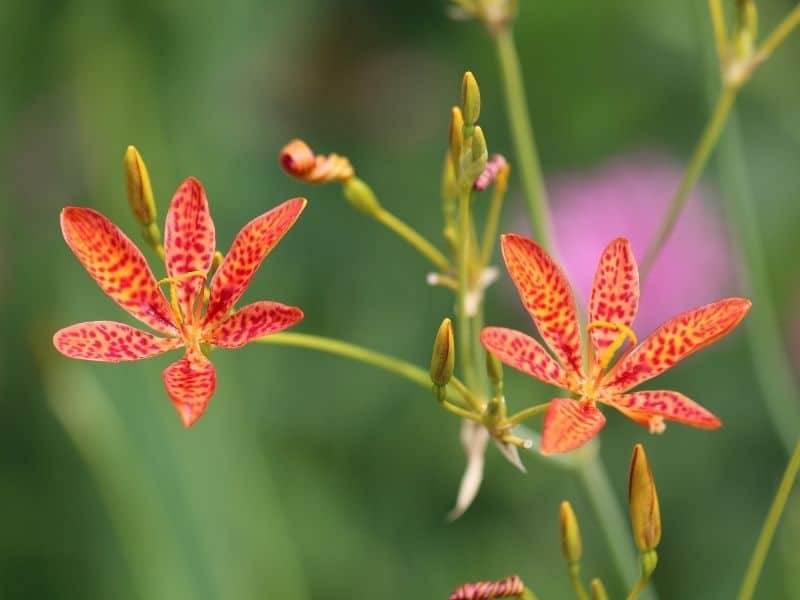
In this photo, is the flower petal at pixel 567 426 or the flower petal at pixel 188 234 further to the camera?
the flower petal at pixel 188 234

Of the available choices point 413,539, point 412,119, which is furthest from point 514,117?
point 412,119

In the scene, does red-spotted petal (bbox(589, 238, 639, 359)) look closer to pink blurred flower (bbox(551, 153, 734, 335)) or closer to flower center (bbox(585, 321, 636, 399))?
flower center (bbox(585, 321, 636, 399))

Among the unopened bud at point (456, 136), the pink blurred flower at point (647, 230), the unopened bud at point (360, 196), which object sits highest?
the pink blurred flower at point (647, 230)

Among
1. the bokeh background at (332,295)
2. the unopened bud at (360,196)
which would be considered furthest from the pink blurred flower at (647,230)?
the unopened bud at (360,196)

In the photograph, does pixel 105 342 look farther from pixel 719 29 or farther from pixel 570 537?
pixel 719 29

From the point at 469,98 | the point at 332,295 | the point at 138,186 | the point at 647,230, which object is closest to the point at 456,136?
the point at 469,98

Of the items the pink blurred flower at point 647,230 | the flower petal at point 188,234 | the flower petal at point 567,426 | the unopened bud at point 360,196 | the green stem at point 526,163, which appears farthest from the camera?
the pink blurred flower at point 647,230

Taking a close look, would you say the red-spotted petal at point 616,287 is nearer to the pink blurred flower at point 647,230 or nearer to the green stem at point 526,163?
the green stem at point 526,163

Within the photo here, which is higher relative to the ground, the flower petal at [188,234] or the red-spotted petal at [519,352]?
the flower petal at [188,234]

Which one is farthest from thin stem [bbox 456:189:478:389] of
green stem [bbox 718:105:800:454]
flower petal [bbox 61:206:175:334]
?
green stem [bbox 718:105:800:454]

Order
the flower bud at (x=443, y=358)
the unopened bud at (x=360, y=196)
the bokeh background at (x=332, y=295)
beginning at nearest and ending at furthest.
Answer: the flower bud at (x=443, y=358), the unopened bud at (x=360, y=196), the bokeh background at (x=332, y=295)
